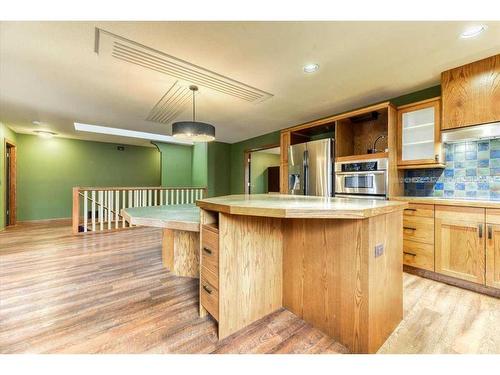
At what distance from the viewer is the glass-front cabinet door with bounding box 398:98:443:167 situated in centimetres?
243

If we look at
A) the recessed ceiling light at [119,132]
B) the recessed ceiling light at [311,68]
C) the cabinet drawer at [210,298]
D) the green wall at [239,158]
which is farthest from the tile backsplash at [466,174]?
the recessed ceiling light at [119,132]

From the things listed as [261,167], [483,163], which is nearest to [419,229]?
[483,163]

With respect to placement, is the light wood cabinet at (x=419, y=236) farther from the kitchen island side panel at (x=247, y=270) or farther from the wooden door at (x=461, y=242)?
the kitchen island side panel at (x=247, y=270)

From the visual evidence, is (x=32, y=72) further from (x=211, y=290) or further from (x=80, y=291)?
(x=211, y=290)

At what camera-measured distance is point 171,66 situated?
2141 millimetres

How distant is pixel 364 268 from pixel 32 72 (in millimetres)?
3634

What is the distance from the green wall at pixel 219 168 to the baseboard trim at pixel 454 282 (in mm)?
4754

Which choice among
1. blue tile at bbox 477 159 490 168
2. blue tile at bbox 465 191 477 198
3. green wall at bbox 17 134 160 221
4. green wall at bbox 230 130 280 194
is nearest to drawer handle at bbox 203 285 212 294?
blue tile at bbox 465 191 477 198

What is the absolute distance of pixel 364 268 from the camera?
1.22m

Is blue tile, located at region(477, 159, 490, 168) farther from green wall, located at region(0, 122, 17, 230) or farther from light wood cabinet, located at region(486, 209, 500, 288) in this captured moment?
green wall, located at region(0, 122, 17, 230)

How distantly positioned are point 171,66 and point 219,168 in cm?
416

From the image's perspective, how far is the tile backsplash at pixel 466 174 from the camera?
2.32 m

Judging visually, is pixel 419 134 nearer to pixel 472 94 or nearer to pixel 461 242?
pixel 472 94
